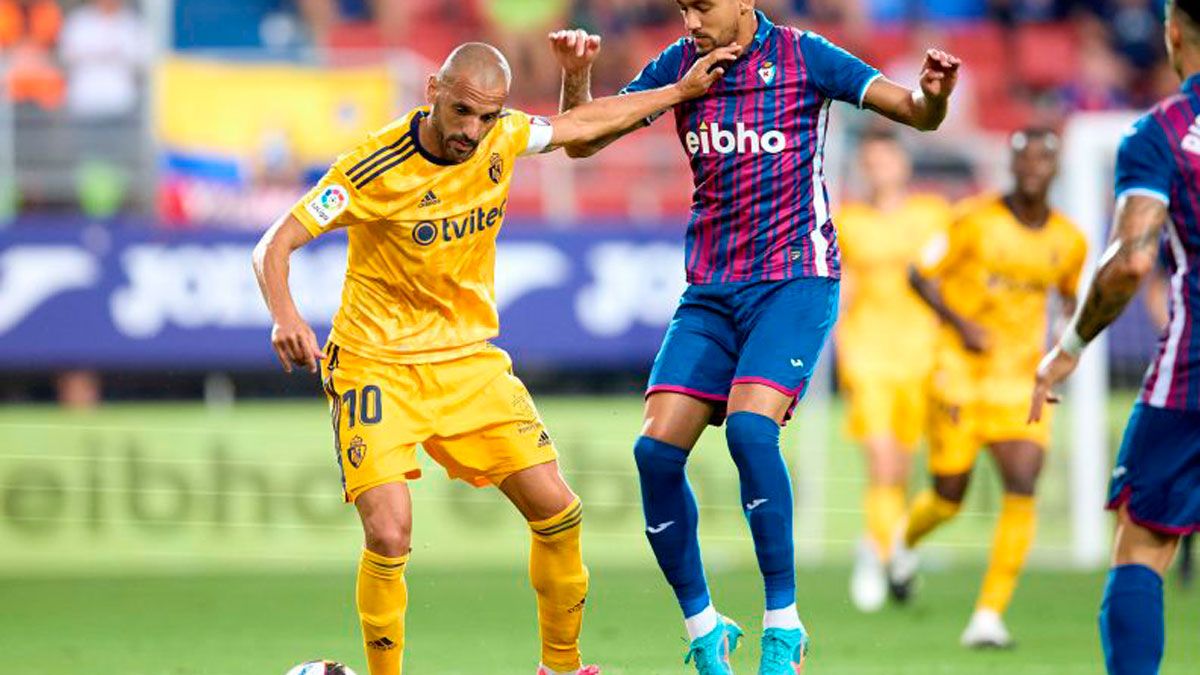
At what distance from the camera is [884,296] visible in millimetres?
12250

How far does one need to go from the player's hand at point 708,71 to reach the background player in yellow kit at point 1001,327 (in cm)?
318

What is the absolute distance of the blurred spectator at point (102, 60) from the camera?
17.8 meters

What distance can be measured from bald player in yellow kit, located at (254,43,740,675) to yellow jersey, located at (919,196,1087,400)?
3495 mm

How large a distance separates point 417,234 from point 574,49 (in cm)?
98

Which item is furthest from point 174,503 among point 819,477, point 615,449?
point 819,477

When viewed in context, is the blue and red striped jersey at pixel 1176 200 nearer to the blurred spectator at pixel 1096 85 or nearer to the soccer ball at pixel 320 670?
the soccer ball at pixel 320 670

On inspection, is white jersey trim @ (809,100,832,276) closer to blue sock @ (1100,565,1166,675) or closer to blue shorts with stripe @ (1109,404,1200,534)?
blue shorts with stripe @ (1109,404,1200,534)

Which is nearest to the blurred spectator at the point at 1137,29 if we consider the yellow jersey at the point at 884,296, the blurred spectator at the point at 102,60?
the yellow jersey at the point at 884,296

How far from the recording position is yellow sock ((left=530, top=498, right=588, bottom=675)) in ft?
23.7

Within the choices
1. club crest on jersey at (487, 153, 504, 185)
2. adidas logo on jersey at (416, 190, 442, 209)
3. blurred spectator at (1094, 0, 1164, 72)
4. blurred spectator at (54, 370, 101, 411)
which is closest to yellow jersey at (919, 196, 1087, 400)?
club crest on jersey at (487, 153, 504, 185)

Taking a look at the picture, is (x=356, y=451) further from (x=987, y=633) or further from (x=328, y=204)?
(x=987, y=633)

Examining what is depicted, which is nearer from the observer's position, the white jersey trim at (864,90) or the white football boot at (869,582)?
the white jersey trim at (864,90)

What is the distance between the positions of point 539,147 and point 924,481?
8.53m

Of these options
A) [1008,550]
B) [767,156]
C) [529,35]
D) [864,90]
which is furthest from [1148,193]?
[529,35]
